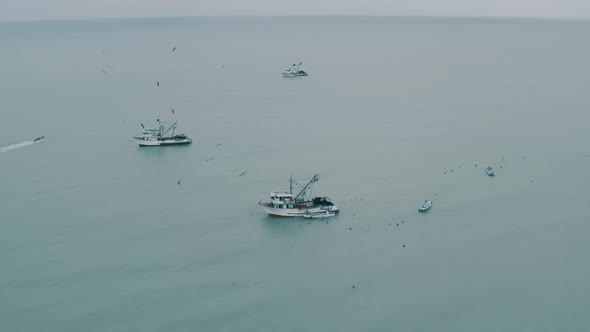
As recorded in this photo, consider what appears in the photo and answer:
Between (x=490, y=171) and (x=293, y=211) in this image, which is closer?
(x=293, y=211)

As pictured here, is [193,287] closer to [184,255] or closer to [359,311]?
[184,255]

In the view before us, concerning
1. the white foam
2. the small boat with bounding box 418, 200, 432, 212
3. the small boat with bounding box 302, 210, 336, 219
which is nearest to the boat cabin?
the small boat with bounding box 302, 210, 336, 219

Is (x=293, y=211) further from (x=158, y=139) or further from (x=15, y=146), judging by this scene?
(x=15, y=146)

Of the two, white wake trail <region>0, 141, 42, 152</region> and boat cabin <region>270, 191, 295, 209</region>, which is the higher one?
white wake trail <region>0, 141, 42, 152</region>

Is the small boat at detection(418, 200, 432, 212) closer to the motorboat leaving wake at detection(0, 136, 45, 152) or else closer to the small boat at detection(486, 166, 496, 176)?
the small boat at detection(486, 166, 496, 176)

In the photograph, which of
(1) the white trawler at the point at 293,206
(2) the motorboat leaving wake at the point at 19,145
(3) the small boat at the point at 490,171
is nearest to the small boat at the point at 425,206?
(1) the white trawler at the point at 293,206

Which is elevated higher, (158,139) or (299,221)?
(158,139)

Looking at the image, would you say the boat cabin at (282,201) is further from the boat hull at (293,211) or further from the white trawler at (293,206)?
the boat hull at (293,211)

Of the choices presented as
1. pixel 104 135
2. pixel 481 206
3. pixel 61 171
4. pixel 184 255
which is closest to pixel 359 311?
pixel 184 255

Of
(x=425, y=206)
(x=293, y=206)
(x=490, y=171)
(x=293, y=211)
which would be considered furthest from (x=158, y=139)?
(x=490, y=171)
